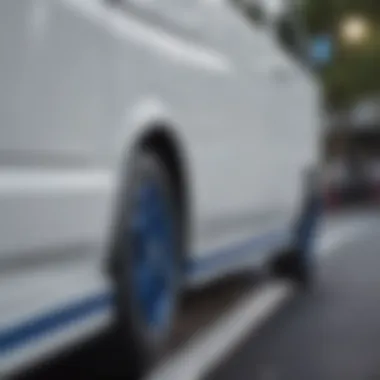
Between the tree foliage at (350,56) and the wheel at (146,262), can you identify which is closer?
the wheel at (146,262)

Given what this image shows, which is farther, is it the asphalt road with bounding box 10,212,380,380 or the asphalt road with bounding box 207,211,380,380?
the asphalt road with bounding box 207,211,380,380

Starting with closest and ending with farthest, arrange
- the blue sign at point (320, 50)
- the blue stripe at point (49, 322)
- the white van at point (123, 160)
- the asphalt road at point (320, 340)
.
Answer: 1. the blue stripe at point (49, 322)
2. the white van at point (123, 160)
3. the asphalt road at point (320, 340)
4. the blue sign at point (320, 50)

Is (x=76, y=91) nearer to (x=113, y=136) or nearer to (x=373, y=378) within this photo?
(x=113, y=136)

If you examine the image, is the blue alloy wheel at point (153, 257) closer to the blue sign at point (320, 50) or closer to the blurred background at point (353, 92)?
the blue sign at point (320, 50)

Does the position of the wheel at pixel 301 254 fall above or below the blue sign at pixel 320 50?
below

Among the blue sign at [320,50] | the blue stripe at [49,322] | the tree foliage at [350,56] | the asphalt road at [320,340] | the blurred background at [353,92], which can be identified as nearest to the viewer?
the blue stripe at [49,322]

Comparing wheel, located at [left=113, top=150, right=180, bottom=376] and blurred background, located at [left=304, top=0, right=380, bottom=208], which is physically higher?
blurred background, located at [left=304, top=0, right=380, bottom=208]

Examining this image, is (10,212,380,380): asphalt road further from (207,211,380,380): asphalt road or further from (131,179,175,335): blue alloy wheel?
(131,179,175,335): blue alloy wheel

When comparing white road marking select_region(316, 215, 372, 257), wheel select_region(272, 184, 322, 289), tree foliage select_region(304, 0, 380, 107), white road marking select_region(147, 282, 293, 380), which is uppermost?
tree foliage select_region(304, 0, 380, 107)

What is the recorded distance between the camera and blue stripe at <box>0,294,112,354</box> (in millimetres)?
4617

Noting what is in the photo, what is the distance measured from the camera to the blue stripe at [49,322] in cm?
462

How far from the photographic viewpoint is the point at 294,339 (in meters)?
8.33

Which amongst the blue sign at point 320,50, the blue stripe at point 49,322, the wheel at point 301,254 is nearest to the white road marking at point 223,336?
the wheel at point 301,254

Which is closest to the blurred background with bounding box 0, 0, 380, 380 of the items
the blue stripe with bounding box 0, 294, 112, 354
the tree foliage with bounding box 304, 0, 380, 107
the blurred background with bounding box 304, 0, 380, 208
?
the blue stripe with bounding box 0, 294, 112, 354
